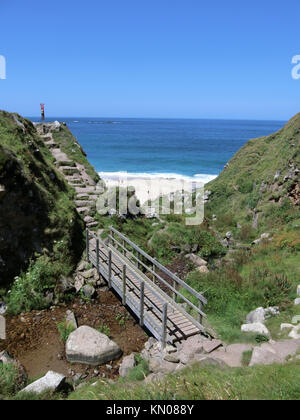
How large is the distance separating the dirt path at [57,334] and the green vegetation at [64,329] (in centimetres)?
14

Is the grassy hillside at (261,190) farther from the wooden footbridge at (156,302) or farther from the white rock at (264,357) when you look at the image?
the white rock at (264,357)

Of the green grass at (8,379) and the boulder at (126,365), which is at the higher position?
the green grass at (8,379)

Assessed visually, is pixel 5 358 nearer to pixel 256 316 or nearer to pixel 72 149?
pixel 256 316

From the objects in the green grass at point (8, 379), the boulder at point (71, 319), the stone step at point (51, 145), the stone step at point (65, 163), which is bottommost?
the boulder at point (71, 319)

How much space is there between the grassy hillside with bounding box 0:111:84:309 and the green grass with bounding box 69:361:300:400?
6.65 meters

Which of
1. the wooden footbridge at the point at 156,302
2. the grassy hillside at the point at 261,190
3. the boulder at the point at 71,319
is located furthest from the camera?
the grassy hillside at the point at 261,190

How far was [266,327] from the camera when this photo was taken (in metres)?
8.27

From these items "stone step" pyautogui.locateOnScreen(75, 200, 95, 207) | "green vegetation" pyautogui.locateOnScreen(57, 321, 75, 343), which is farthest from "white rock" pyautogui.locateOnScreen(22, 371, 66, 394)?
"stone step" pyautogui.locateOnScreen(75, 200, 95, 207)

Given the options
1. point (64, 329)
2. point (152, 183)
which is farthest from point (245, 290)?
point (152, 183)

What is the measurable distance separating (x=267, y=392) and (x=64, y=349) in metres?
6.48

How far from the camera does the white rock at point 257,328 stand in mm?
7947

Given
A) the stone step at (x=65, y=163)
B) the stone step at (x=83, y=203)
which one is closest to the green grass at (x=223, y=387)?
the stone step at (x=83, y=203)

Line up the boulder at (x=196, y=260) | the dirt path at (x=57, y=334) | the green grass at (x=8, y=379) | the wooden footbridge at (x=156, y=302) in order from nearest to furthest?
the green grass at (x=8, y=379)
the dirt path at (x=57, y=334)
the wooden footbridge at (x=156, y=302)
the boulder at (x=196, y=260)
